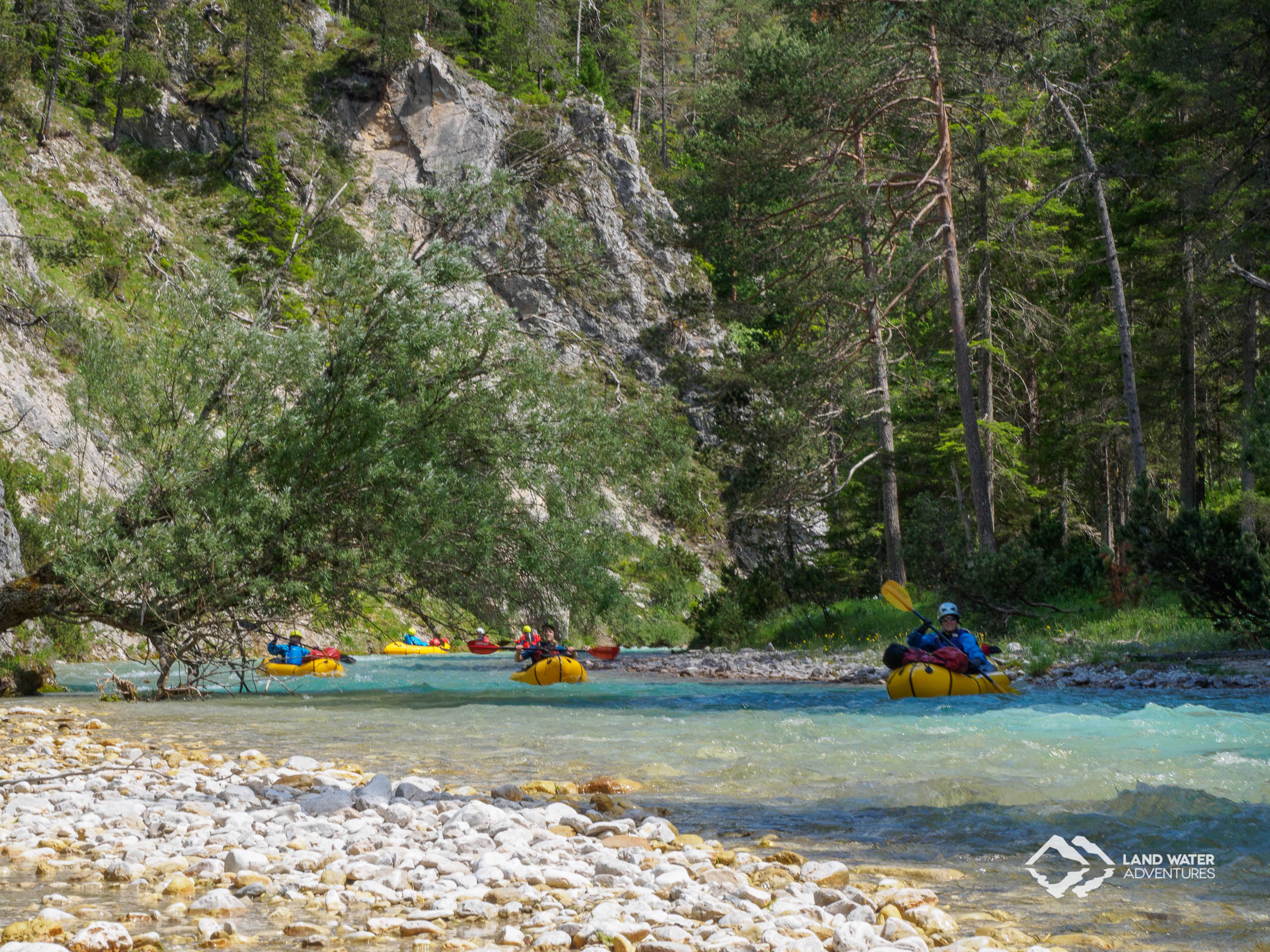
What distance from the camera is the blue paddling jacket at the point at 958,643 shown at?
1179 centimetres

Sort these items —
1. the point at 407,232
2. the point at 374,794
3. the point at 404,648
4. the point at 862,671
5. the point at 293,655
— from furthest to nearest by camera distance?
the point at 404,648 → the point at 293,655 → the point at 407,232 → the point at 862,671 → the point at 374,794

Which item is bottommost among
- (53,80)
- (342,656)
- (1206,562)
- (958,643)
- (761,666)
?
(761,666)

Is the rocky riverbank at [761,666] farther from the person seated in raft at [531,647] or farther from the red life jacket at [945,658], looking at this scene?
the person seated in raft at [531,647]

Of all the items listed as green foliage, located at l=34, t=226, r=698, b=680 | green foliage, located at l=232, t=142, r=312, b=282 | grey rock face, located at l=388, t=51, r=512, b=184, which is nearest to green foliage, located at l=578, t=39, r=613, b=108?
grey rock face, located at l=388, t=51, r=512, b=184

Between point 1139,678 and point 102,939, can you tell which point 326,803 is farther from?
point 1139,678

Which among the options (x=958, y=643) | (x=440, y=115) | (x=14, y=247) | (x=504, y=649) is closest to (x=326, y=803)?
(x=958, y=643)

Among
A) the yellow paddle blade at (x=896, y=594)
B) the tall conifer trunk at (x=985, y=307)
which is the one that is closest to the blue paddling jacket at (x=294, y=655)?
the yellow paddle blade at (x=896, y=594)

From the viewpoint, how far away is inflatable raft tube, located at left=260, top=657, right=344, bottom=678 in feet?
55.4

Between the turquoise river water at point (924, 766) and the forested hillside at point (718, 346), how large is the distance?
216cm

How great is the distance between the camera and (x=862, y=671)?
Result: 52.1 feet

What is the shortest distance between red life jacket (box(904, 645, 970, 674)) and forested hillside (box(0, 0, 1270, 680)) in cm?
369

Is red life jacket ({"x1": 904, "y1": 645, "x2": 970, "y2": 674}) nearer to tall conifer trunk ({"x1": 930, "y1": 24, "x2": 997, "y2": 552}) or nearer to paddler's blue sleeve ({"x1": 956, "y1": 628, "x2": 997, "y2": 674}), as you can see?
paddler's blue sleeve ({"x1": 956, "y1": 628, "x2": 997, "y2": 674})

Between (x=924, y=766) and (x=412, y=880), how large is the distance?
4378mm

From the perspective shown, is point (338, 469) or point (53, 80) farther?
point (53, 80)
